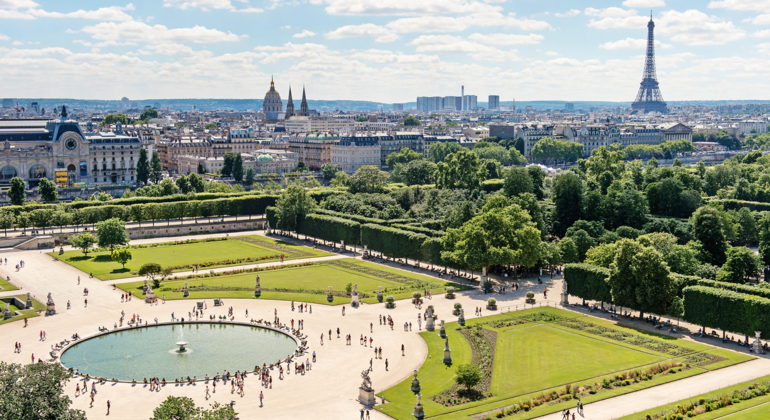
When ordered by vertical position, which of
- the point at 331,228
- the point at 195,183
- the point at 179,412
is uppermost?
the point at 195,183

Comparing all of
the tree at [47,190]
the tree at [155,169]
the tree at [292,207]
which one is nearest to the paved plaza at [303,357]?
the tree at [292,207]

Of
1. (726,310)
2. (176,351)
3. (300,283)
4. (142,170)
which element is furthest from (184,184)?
(726,310)

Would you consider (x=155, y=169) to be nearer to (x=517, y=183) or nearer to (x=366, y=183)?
(x=366, y=183)

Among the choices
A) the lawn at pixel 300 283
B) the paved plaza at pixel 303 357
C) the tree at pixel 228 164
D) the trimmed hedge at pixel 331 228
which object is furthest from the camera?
the tree at pixel 228 164

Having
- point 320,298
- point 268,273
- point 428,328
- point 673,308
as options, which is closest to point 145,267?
point 268,273

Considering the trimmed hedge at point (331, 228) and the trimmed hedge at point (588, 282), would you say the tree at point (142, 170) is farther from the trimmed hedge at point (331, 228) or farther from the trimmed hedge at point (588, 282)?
the trimmed hedge at point (588, 282)

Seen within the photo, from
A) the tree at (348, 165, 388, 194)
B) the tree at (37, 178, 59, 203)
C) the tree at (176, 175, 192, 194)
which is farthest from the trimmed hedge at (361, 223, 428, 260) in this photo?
the tree at (37, 178, 59, 203)
